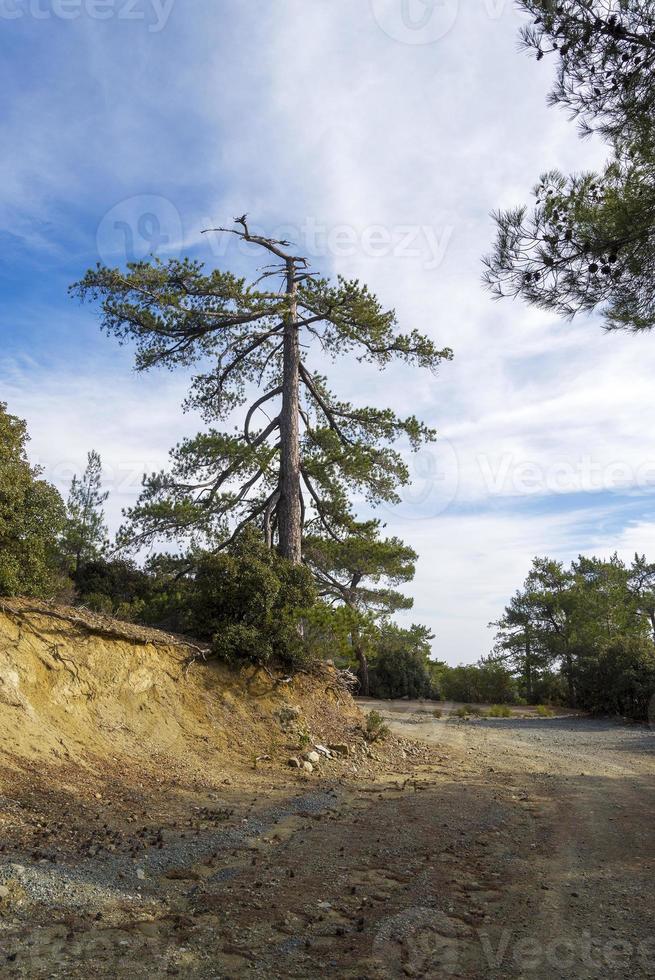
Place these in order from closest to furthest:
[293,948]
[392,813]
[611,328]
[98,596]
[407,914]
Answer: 1. [293,948]
2. [407,914]
3. [392,813]
4. [611,328]
5. [98,596]

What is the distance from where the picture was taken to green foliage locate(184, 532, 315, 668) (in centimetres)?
1176

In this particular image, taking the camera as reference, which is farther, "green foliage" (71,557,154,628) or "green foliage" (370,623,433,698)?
"green foliage" (370,623,433,698)

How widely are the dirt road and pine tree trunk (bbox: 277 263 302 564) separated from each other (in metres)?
6.80

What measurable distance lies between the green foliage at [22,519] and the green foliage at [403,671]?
70.6 feet

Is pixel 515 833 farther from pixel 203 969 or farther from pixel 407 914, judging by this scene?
pixel 203 969

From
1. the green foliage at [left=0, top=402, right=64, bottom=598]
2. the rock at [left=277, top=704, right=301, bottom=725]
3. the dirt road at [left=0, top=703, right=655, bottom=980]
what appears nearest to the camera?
the dirt road at [left=0, top=703, right=655, bottom=980]

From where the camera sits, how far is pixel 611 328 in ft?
30.6

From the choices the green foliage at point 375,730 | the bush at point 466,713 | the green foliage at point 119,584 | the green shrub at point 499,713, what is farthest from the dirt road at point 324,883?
the green shrub at point 499,713

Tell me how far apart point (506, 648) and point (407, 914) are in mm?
30756

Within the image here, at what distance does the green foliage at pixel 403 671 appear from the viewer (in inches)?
1163

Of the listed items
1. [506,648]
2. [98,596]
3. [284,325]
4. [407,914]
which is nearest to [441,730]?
[98,596]

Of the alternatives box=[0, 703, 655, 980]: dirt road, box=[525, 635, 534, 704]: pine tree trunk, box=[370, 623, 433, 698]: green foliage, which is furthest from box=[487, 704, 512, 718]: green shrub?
box=[0, 703, 655, 980]: dirt road

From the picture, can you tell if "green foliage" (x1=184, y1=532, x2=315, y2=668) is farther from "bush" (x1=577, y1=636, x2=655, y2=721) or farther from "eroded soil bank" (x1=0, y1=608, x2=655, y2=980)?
"bush" (x1=577, y1=636, x2=655, y2=721)

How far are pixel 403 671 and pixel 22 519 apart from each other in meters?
23.3
